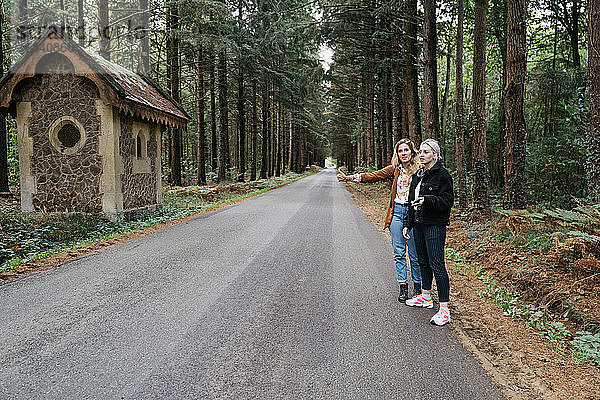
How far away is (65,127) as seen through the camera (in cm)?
1191

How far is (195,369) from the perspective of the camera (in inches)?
136

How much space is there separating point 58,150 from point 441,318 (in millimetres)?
11329

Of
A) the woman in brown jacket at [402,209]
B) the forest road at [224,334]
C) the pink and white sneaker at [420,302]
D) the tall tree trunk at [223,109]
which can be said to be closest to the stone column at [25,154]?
the forest road at [224,334]

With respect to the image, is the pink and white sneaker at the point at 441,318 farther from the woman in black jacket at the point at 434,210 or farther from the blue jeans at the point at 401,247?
the blue jeans at the point at 401,247

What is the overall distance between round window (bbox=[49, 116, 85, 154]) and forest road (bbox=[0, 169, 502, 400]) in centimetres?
531

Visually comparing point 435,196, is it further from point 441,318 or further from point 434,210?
point 441,318

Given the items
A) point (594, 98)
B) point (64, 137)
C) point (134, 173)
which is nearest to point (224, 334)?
point (594, 98)

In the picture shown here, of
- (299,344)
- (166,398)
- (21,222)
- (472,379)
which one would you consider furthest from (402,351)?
(21,222)

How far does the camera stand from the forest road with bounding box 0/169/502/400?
320 centimetres

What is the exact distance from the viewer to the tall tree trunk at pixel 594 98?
6.72m

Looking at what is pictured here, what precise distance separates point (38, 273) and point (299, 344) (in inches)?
193

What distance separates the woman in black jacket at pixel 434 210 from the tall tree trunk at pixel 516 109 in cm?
531

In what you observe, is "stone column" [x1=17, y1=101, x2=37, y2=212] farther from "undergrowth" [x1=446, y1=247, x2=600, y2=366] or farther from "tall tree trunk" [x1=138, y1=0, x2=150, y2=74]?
"undergrowth" [x1=446, y1=247, x2=600, y2=366]

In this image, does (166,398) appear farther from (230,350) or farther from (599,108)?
(599,108)
